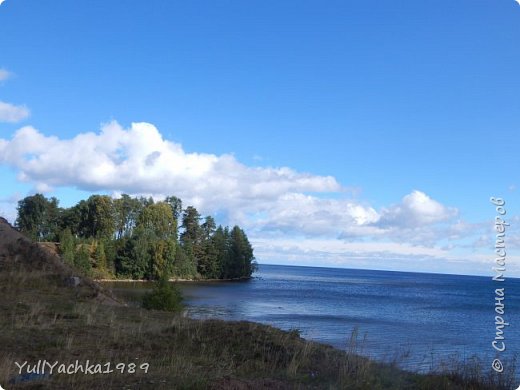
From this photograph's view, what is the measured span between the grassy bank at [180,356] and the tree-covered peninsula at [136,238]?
72.4 meters

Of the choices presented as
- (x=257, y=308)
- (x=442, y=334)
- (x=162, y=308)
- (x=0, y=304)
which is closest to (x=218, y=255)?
(x=257, y=308)

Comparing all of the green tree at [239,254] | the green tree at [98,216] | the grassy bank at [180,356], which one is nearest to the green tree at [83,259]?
the green tree at [98,216]

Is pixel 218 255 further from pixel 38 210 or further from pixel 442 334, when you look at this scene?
pixel 442 334

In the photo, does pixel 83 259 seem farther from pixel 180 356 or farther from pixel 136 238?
pixel 180 356

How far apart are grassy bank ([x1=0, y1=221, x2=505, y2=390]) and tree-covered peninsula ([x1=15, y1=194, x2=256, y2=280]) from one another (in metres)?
72.4

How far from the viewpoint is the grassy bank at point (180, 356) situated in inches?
304

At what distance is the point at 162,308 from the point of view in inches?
984

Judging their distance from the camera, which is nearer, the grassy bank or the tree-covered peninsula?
the grassy bank

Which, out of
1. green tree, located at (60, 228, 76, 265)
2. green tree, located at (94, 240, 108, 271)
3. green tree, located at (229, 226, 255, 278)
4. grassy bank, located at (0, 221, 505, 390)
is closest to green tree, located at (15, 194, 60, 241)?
green tree, located at (94, 240, 108, 271)

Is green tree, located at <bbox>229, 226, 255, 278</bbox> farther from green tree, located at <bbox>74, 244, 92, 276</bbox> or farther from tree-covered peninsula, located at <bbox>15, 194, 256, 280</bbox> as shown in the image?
green tree, located at <bbox>74, 244, 92, 276</bbox>

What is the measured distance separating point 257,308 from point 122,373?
46.6 meters

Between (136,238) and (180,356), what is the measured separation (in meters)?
93.4

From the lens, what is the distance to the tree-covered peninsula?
9630 centimetres

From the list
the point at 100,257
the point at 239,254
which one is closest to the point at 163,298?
the point at 100,257
